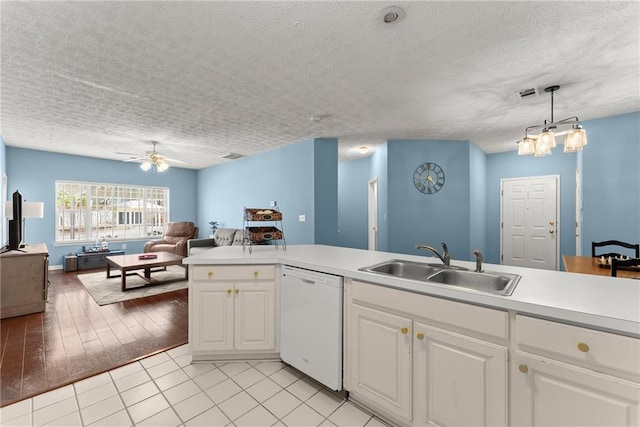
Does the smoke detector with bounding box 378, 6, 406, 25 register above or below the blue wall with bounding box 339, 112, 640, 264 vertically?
above

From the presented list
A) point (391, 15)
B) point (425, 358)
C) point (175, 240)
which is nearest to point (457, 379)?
point (425, 358)

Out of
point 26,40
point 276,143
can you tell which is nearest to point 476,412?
point 26,40

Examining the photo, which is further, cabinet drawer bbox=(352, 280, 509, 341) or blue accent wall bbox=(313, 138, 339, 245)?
blue accent wall bbox=(313, 138, 339, 245)

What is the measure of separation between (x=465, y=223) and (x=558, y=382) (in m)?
4.01

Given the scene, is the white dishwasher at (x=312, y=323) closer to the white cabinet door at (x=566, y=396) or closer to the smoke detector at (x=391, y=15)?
the white cabinet door at (x=566, y=396)

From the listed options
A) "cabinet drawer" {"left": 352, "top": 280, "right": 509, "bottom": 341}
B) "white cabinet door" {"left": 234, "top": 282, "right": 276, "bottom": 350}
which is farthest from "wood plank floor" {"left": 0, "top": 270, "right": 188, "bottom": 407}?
"cabinet drawer" {"left": 352, "top": 280, "right": 509, "bottom": 341}

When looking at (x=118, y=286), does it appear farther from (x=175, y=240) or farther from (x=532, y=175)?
(x=532, y=175)

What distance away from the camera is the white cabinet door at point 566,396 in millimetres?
1000

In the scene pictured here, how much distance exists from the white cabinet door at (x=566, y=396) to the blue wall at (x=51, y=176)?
26.0ft

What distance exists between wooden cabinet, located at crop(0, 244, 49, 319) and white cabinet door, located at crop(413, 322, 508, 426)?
177 inches

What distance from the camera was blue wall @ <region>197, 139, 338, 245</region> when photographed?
4.62 meters

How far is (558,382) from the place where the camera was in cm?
111

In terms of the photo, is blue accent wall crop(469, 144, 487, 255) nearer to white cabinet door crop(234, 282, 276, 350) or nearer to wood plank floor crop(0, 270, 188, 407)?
white cabinet door crop(234, 282, 276, 350)

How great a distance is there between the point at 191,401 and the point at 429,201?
4.34 metres
